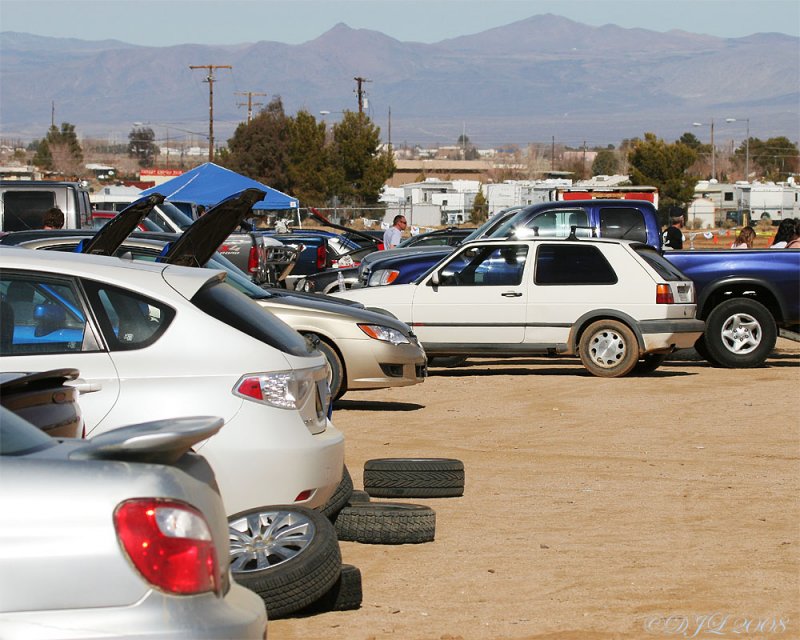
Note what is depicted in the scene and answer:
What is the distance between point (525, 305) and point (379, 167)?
54.7 metres

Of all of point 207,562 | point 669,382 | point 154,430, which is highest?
point 154,430

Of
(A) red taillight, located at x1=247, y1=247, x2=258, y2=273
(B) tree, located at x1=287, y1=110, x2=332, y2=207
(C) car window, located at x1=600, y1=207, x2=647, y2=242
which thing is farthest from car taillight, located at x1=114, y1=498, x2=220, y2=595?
(B) tree, located at x1=287, y1=110, x2=332, y2=207

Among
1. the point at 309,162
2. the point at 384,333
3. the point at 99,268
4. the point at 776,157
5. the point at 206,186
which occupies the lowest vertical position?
the point at 384,333

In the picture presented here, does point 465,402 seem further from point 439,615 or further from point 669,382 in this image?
point 439,615

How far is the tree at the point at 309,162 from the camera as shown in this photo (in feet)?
233

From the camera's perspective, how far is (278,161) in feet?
259

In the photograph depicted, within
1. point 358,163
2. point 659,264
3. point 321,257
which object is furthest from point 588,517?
point 358,163

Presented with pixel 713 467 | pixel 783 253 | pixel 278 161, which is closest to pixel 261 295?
pixel 713 467

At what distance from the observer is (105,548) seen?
323 cm

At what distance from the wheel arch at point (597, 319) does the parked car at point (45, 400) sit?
10.9 meters

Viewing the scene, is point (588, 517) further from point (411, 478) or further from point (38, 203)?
point (38, 203)

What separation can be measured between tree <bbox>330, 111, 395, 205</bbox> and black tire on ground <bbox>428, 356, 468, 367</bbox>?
52.5 meters

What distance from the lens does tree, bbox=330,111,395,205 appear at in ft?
227

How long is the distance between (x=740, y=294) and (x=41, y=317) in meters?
12.2
